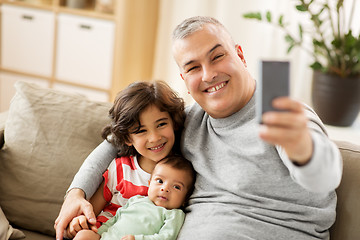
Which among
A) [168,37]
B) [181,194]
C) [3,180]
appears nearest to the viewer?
[181,194]

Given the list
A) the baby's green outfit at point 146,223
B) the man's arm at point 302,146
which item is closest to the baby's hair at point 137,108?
the baby's green outfit at point 146,223

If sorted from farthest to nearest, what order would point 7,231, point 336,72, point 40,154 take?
point 336,72
point 40,154
point 7,231

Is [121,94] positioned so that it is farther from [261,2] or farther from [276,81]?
[261,2]

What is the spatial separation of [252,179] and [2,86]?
301 cm

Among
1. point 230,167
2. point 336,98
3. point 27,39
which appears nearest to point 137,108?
point 230,167

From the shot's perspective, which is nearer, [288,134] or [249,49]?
[288,134]

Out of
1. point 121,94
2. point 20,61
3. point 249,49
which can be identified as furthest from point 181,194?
point 20,61

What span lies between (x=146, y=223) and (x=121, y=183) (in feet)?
0.65

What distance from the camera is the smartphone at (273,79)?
1003 mm

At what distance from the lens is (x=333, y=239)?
1.46 metres

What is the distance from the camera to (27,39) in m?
3.73

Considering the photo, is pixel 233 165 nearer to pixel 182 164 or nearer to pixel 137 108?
pixel 182 164

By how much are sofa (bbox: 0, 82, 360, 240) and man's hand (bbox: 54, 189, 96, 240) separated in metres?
0.23

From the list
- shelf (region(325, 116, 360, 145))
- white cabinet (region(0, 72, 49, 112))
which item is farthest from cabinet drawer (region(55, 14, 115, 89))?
shelf (region(325, 116, 360, 145))
